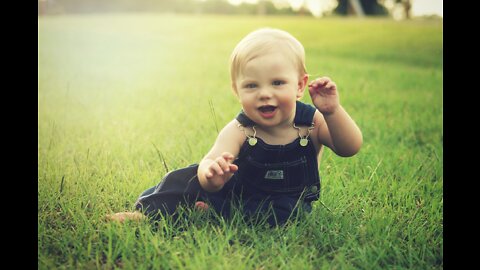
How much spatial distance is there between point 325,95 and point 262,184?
1.23 feet

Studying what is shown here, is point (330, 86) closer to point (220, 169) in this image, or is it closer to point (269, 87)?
point (269, 87)

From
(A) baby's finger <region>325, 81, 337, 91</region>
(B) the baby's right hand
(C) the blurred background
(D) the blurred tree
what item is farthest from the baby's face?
(D) the blurred tree

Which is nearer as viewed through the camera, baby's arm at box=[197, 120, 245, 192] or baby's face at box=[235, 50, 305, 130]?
baby's arm at box=[197, 120, 245, 192]

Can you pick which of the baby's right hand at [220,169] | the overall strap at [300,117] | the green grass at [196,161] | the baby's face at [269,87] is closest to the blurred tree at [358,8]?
the green grass at [196,161]

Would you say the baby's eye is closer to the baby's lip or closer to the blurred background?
the baby's lip

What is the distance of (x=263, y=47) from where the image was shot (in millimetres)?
1682

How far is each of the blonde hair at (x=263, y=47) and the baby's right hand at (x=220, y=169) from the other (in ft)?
1.06

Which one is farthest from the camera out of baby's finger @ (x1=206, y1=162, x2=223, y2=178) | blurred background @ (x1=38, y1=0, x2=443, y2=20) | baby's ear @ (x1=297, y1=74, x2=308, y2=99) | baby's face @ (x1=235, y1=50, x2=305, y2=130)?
blurred background @ (x1=38, y1=0, x2=443, y2=20)

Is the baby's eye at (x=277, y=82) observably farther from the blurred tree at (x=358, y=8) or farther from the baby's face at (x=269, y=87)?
the blurred tree at (x=358, y=8)

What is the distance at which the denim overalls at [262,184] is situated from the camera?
5.77 feet

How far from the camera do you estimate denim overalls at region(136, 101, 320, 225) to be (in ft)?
5.77
